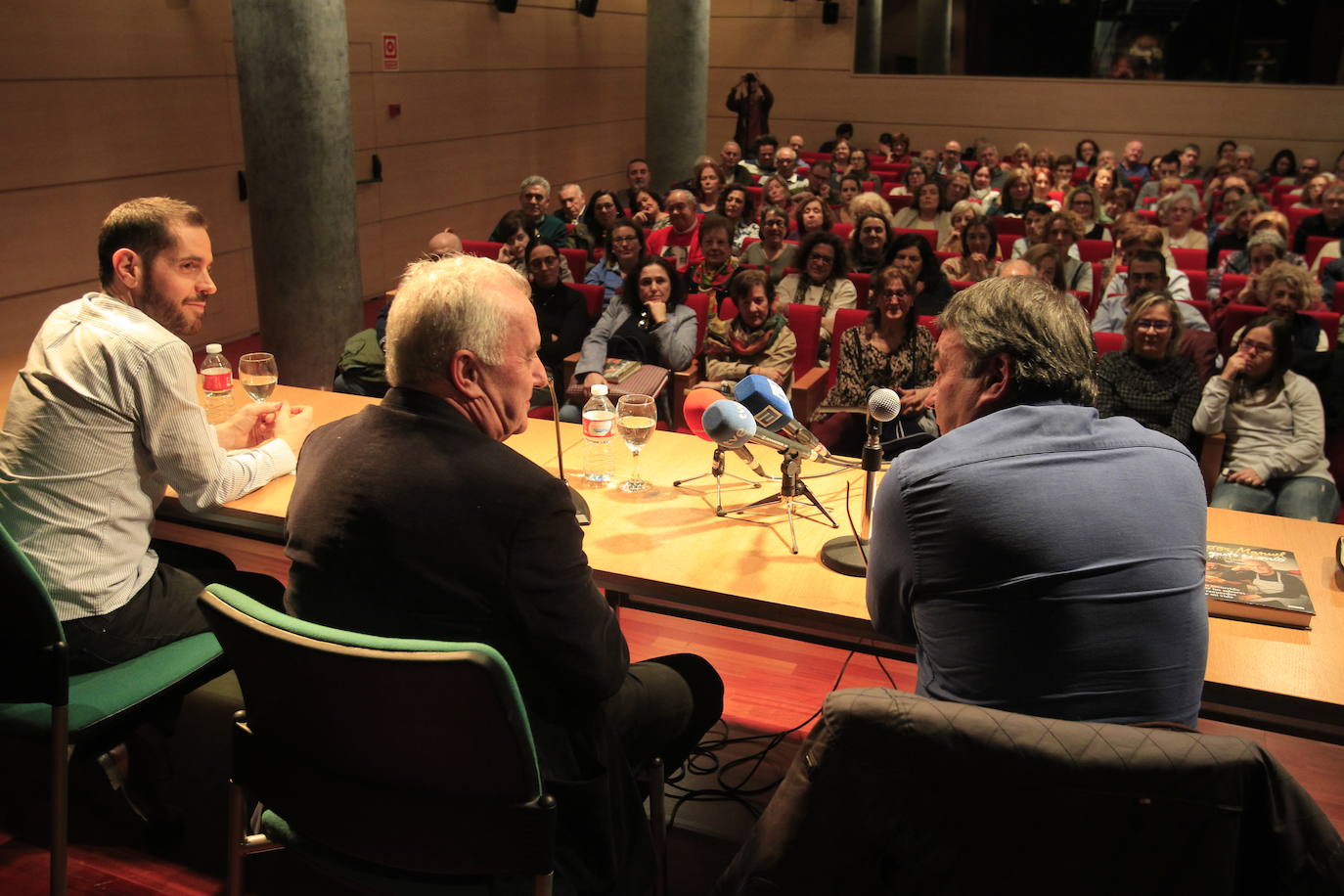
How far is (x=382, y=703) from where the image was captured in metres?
1.36

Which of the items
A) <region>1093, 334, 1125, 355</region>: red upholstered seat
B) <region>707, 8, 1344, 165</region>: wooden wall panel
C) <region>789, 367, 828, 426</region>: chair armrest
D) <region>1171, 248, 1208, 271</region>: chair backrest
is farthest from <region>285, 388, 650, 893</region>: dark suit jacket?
<region>707, 8, 1344, 165</region>: wooden wall panel

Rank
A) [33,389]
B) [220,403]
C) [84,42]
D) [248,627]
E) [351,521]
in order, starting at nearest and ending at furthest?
[248,627] < [351,521] < [33,389] < [220,403] < [84,42]

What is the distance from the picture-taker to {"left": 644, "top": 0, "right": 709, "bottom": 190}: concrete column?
9.99 m

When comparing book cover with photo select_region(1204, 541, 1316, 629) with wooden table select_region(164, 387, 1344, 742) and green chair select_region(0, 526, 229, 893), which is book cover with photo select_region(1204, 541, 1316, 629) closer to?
wooden table select_region(164, 387, 1344, 742)

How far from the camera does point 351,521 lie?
1500 mm

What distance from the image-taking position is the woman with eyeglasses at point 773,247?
6359mm

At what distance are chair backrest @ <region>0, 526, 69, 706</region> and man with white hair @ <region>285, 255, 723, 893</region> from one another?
1.71 feet

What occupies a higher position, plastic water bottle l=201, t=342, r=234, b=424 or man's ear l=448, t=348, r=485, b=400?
man's ear l=448, t=348, r=485, b=400

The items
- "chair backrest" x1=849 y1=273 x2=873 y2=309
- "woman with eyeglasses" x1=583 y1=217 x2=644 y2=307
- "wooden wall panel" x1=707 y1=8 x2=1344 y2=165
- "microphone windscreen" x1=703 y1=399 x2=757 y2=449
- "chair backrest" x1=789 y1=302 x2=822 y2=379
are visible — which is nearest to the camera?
"microphone windscreen" x1=703 y1=399 x2=757 y2=449

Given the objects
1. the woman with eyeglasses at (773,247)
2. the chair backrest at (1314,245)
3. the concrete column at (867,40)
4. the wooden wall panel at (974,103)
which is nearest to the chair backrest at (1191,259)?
the chair backrest at (1314,245)

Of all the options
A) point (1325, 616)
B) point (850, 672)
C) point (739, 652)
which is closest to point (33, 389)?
point (739, 652)

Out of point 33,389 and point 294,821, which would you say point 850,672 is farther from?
point 33,389

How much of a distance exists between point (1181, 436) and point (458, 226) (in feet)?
24.7

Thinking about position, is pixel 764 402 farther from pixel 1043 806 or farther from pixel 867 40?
pixel 867 40
